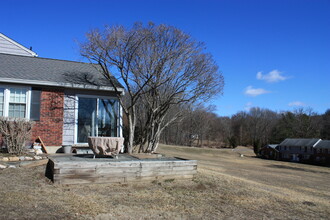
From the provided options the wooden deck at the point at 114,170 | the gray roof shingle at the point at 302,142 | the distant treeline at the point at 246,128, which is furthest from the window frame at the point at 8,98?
the gray roof shingle at the point at 302,142

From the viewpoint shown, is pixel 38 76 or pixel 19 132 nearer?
pixel 19 132

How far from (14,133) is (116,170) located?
141 inches

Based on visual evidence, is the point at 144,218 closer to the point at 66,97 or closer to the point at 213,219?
the point at 213,219

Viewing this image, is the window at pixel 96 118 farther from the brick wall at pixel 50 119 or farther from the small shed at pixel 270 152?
the small shed at pixel 270 152

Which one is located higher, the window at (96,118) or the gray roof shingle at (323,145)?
the window at (96,118)

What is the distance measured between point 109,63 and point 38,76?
8.94 feet

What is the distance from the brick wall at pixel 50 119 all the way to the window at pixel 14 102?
53 centimetres

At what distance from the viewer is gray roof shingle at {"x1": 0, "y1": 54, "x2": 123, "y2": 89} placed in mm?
10758

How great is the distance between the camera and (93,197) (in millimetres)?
5621

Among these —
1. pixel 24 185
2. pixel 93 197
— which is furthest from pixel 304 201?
pixel 24 185

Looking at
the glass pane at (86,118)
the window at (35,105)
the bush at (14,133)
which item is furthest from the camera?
the glass pane at (86,118)

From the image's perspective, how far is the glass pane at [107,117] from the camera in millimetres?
11477

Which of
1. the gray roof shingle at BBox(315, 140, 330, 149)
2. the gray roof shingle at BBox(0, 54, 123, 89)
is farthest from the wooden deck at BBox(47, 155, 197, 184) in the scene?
the gray roof shingle at BBox(315, 140, 330, 149)

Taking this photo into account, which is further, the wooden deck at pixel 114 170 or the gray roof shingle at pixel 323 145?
the gray roof shingle at pixel 323 145
